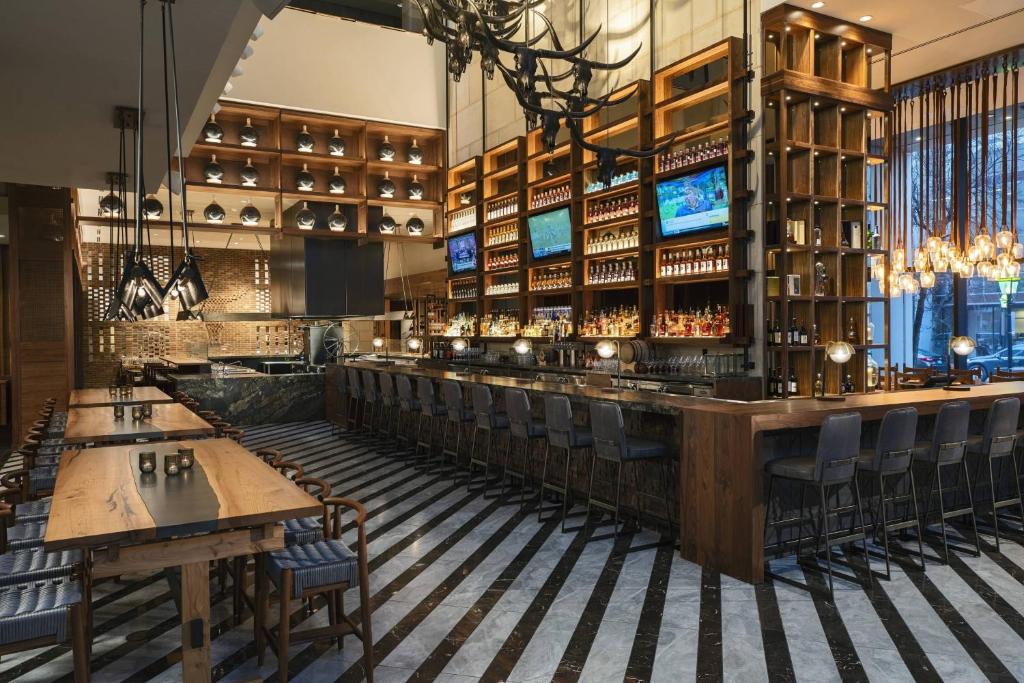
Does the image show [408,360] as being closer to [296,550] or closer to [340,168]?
[340,168]

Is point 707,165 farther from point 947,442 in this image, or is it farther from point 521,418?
point 947,442

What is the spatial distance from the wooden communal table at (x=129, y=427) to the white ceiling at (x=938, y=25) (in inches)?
221

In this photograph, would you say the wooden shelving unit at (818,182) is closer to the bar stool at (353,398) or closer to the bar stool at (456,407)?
the bar stool at (456,407)

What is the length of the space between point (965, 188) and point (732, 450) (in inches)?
309

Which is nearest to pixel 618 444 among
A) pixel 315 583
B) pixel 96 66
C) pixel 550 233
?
pixel 315 583

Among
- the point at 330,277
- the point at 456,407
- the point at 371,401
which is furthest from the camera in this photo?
the point at 330,277

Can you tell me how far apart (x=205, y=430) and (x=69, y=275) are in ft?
18.6

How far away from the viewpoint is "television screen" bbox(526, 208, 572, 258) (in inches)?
323

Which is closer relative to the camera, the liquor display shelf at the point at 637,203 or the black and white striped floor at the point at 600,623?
the black and white striped floor at the point at 600,623

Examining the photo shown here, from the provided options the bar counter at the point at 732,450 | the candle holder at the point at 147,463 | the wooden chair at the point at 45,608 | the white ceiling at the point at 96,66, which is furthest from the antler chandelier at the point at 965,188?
the wooden chair at the point at 45,608

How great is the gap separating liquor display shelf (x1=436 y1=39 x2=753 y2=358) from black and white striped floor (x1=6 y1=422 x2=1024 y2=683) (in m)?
2.77

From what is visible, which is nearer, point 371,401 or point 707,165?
point 707,165

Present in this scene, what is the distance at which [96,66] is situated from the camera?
12.0 ft

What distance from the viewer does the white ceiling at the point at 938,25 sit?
5.91 m
